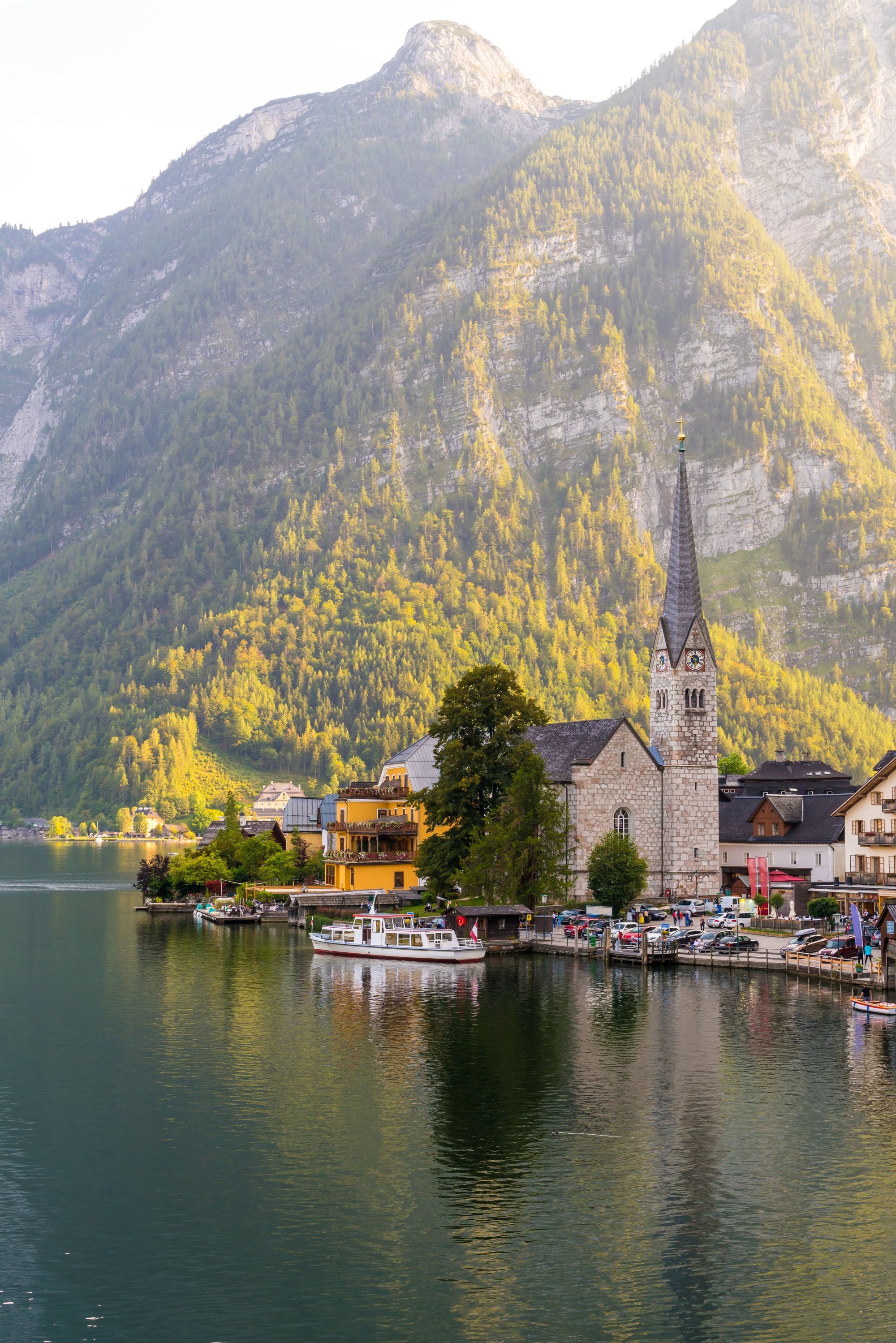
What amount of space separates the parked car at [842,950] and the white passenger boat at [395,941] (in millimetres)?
22448

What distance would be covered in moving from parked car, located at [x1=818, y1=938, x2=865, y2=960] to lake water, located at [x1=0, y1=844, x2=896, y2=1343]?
30.4ft

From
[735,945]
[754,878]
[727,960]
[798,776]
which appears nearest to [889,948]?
[727,960]

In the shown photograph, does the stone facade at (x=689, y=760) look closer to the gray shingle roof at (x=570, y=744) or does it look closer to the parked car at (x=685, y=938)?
the gray shingle roof at (x=570, y=744)

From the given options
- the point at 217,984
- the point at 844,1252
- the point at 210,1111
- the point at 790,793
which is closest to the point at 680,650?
the point at 790,793

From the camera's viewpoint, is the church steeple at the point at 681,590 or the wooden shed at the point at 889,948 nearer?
the wooden shed at the point at 889,948

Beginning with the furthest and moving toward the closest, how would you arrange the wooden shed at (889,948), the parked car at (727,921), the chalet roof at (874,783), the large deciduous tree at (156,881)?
the large deciduous tree at (156,881) → the chalet roof at (874,783) → the parked car at (727,921) → the wooden shed at (889,948)

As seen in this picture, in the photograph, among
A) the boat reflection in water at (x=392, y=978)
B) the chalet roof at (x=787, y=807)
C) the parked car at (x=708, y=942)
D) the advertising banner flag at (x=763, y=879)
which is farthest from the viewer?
the chalet roof at (x=787, y=807)

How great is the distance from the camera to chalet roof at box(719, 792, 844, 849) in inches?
4779

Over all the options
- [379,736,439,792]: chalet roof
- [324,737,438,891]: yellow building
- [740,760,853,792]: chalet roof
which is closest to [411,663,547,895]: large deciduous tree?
[324,737,438,891]: yellow building

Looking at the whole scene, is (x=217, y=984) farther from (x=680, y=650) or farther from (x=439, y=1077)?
(x=680, y=650)

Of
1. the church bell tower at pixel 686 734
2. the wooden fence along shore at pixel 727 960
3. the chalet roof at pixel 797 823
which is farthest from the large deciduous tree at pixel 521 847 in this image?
the chalet roof at pixel 797 823

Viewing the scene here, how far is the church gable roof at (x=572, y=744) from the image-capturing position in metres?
111

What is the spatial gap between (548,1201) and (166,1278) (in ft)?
38.5

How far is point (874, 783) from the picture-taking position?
104188 millimetres
